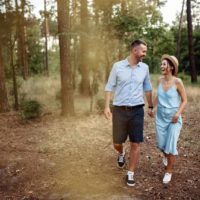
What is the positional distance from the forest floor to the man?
1.84 feet

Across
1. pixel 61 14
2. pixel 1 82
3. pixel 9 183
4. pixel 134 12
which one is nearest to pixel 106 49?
pixel 134 12

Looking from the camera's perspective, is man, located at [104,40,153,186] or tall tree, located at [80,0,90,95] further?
tall tree, located at [80,0,90,95]

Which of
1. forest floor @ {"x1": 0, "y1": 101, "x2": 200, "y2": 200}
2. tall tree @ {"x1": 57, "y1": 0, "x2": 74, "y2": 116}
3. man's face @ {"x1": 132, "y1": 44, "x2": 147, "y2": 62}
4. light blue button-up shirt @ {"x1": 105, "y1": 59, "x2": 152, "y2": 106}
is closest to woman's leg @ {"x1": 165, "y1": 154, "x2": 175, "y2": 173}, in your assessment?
forest floor @ {"x1": 0, "y1": 101, "x2": 200, "y2": 200}

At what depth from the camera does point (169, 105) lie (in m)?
6.25

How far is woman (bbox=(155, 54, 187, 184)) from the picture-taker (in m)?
6.20

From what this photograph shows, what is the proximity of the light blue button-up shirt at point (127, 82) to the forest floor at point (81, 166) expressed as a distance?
147cm

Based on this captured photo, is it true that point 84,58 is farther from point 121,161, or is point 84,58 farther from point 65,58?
point 121,161

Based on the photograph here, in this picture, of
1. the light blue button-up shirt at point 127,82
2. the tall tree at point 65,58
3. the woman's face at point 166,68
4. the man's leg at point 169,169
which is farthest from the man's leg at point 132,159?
the tall tree at point 65,58

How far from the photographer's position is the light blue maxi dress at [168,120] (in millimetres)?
6238

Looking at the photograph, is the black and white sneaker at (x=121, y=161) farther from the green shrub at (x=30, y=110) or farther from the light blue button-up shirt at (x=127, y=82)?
the green shrub at (x=30, y=110)

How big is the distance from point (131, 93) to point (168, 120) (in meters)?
0.79

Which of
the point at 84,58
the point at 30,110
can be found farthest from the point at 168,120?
the point at 84,58

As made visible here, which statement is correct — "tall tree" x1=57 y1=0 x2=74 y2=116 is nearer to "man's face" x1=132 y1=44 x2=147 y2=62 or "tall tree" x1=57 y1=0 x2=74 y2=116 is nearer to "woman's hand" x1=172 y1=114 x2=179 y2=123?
"man's face" x1=132 y1=44 x2=147 y2=62

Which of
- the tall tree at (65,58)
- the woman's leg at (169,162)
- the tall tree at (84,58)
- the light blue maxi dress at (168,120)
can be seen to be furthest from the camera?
the tall tree at (84,58)
